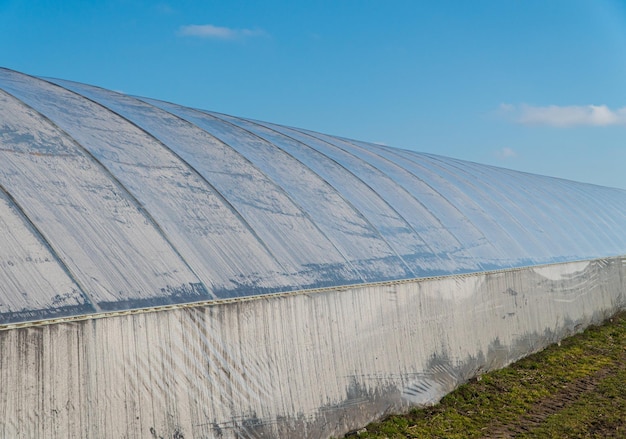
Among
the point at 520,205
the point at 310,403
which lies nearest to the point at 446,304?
the point at 310,403

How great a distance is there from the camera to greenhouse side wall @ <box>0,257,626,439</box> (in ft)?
20.7

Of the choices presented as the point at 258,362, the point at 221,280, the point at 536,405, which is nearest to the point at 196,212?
the point at 221,280

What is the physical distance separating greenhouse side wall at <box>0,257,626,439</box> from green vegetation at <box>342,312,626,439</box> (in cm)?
31

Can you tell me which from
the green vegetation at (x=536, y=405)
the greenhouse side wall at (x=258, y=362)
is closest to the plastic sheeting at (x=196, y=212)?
the greenhouse side wall at (x=258, y=362)

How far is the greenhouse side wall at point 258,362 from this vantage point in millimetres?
6309

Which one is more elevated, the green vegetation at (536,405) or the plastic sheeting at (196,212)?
the plastic sheeting at (196,212)

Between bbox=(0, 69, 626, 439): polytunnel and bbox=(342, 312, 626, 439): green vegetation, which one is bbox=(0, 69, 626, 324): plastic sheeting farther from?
bbox=(342, 312, 626, 439): green vegetation

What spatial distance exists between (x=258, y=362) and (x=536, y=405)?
5.73 m

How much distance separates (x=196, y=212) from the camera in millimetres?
9398

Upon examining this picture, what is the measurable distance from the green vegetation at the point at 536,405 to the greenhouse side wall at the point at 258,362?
1.01 feet

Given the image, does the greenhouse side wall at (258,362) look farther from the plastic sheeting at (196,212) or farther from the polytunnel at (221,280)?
the plastic sheeting at (196,212)

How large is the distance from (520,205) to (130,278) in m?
14.4

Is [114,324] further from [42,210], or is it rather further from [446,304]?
[446,304]

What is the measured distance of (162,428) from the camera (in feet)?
23.0
